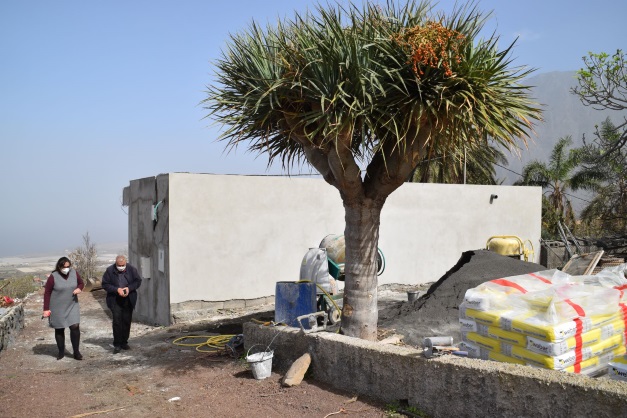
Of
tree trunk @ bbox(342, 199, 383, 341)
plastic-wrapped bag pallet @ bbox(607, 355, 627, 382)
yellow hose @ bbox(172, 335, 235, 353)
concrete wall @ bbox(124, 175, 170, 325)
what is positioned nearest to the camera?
plastic-wrapped bag pallet @ bbox(607, 355, 627, 382)

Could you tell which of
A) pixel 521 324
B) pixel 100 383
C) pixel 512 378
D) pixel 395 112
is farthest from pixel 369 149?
pixel 100 383

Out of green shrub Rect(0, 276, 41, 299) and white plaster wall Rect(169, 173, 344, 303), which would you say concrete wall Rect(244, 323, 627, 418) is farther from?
green shrub Rect(0, 276, 41, 299)

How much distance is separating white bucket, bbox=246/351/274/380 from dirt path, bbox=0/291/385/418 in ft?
0.27

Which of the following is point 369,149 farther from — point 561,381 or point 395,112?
point 561,381

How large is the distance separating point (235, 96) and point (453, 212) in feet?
32.9

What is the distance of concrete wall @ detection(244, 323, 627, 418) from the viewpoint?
426cm

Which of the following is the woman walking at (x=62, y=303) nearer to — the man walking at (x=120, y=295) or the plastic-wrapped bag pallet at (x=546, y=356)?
the man walking at (x=120, y=295)

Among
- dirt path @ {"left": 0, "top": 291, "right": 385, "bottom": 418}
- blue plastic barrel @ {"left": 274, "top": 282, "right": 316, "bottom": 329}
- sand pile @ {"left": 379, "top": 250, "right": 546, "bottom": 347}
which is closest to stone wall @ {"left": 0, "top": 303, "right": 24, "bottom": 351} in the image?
dirt path @ {"left": 0, "top": 291, "right": 385, "bottom": 418}

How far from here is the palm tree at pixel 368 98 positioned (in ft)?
20.2

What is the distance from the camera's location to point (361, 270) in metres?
7.10

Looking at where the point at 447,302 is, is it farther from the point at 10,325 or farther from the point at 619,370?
the point at 10,325

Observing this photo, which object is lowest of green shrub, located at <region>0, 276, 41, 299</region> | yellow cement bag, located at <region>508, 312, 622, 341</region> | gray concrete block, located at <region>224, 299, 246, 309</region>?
green shrub, located at <region>0, 276, 41, 299</region>

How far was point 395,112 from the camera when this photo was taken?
648cm

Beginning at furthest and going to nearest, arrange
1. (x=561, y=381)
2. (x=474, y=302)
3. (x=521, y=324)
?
(x=474, y=302), (x=521, y=324), (x=561, y=381)
